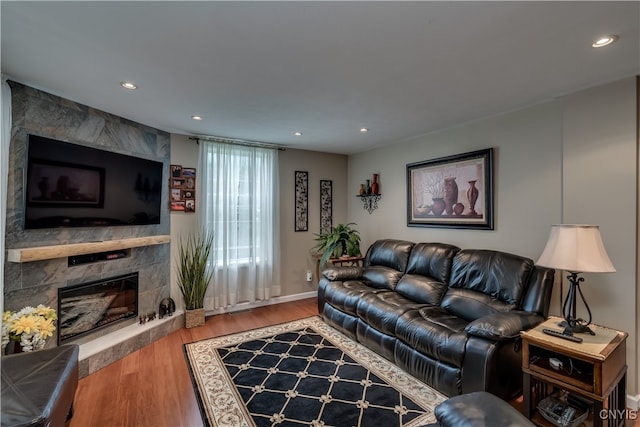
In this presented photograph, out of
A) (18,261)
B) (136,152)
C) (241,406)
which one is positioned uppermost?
(136,152)

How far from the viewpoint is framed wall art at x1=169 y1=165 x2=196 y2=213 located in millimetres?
3752

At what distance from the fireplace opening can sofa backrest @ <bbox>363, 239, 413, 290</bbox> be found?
2765 mm

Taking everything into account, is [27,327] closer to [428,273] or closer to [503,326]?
[503,326]

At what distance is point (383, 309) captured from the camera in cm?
284

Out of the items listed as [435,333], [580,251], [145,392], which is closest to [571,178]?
[580,251]

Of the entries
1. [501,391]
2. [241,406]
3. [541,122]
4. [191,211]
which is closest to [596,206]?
[541,122]

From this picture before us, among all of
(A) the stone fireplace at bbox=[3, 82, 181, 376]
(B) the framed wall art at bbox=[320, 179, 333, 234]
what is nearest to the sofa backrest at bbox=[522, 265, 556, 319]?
(B) the framed wall art at bbox=[320, 179, 333, 234]

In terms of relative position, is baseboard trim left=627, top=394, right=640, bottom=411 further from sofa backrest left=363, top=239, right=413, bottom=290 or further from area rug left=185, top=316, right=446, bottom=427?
sofa backrest left=363, top=239, right=413, bottom=290

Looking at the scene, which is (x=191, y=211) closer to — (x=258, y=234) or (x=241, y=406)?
(x=258, y=234)

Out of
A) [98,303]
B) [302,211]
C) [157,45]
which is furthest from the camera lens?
[302,211]

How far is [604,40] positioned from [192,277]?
13.8 feet

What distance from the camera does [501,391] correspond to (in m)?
2.08

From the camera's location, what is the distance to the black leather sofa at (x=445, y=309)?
6.87ft

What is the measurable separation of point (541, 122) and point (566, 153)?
0.40 metres
